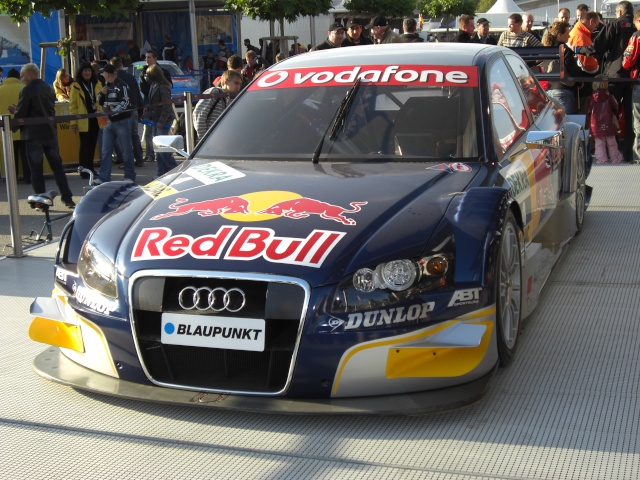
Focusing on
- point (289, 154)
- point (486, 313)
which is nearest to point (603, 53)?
point (289, 154)

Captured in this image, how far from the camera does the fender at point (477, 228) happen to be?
4039 mm

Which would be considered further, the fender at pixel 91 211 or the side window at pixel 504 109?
the side window at pixel 504 109

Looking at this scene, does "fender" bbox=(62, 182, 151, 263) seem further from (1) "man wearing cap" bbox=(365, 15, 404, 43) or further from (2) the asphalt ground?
(1) "man wearing cap" bbox=(365, 15, 404, 43)

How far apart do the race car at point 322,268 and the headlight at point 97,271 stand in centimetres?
1

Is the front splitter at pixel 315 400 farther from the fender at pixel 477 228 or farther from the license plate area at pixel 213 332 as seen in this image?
the fender at pixel 477 228

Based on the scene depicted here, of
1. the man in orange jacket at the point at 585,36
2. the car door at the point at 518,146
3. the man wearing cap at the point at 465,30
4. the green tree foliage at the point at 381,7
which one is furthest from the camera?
the green tree foliage at the point at 381,7

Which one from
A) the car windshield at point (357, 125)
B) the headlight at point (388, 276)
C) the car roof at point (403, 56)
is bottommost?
the headlight at point (388, 276)

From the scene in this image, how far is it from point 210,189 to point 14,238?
3636mm

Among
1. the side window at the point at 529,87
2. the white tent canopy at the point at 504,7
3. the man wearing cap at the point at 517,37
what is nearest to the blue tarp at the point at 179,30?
the white tent canopy at the point at 504,7

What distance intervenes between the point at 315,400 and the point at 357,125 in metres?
1.96

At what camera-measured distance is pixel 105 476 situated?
3547 millimetres

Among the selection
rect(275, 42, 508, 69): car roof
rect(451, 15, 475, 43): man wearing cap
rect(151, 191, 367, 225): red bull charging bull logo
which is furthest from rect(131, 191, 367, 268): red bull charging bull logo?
rect(451, 15, 475, 43): man wearing cap

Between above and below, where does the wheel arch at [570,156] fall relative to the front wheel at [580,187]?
above

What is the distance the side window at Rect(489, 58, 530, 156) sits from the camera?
5270 mm
